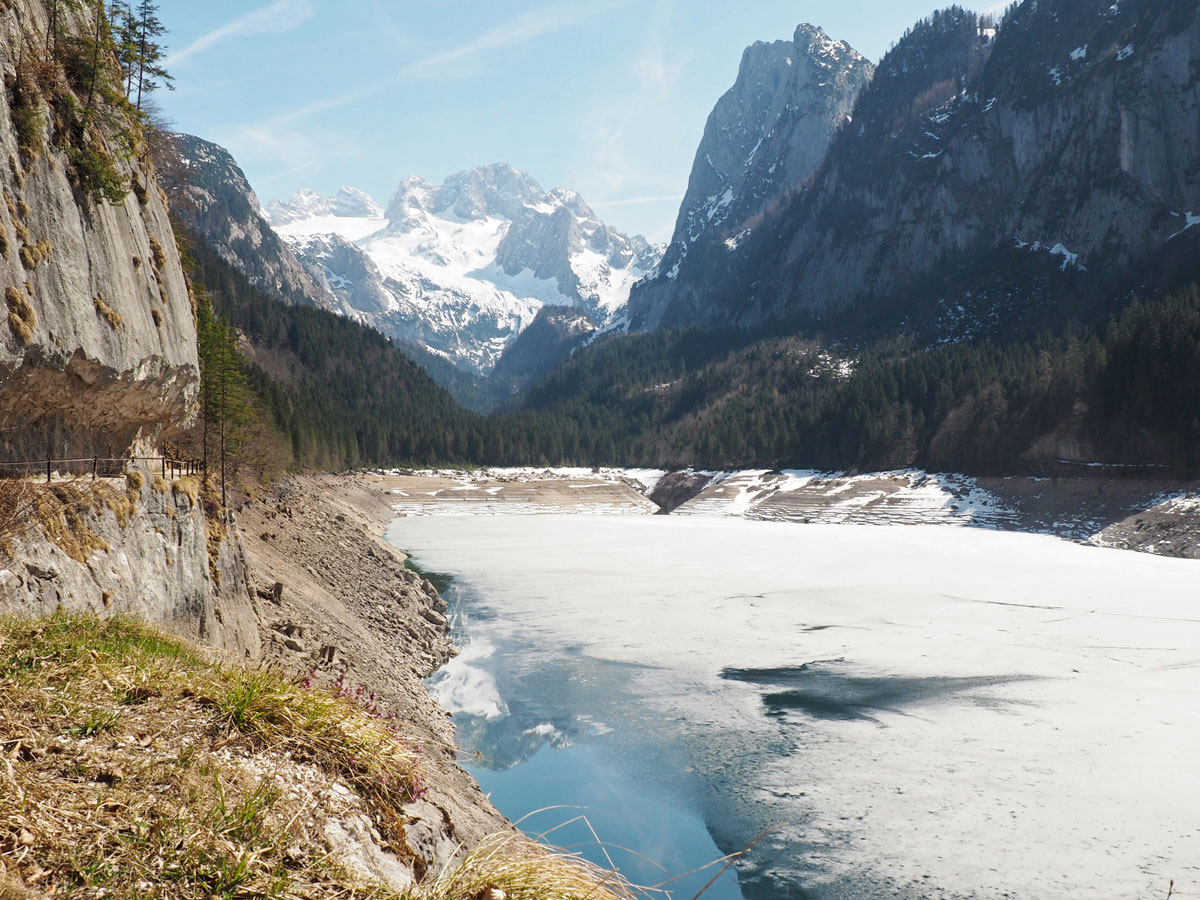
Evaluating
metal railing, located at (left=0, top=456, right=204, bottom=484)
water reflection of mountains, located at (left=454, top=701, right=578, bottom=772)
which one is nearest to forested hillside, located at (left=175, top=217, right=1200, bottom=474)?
metal railing, located at (left=0, top=456, right=204, bottom=484)

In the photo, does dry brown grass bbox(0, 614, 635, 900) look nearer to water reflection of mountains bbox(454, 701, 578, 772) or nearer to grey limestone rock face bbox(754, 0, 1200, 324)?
water reflection of mountains bbox(454, 701, 578, 772)

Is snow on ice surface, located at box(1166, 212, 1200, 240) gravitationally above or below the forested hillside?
above

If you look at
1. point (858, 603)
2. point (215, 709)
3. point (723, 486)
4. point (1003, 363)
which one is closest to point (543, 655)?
point (858, 603)

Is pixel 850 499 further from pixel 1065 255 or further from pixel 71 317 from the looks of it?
pixel 1065 255

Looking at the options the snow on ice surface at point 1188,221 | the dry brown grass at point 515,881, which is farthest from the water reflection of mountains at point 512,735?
the snow on ice surface at point 1188,221

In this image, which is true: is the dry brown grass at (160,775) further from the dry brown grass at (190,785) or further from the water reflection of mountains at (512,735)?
the water reflection of mountains at (512,735)

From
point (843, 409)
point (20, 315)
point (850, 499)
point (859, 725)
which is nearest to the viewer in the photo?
point (20, 315)

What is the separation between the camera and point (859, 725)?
20.6 metres

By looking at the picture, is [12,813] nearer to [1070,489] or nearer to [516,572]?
[516,572]

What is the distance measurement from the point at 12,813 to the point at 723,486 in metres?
108

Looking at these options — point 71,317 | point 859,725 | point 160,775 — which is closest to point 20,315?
point 71,317

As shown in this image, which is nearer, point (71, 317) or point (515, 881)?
point (515, 881)

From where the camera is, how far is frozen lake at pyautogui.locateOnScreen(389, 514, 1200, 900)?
14.1m

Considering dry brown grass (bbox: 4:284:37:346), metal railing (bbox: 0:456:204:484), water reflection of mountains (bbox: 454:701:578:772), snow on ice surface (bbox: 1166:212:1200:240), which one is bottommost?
water reflection of mountains (bbox: 454:701:578:772)
